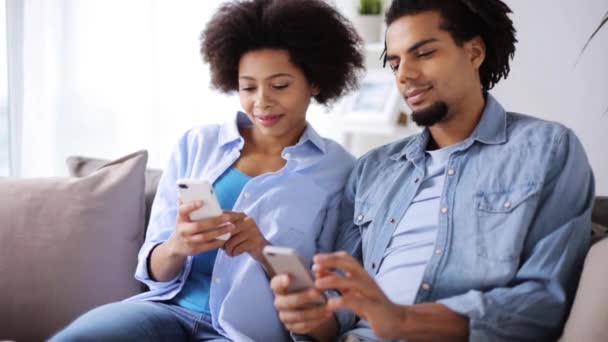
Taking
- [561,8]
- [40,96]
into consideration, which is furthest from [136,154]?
[561,8]

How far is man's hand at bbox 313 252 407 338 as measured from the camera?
1.01 m

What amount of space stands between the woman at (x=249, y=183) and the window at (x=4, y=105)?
838 millimetres

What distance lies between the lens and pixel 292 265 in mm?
1046

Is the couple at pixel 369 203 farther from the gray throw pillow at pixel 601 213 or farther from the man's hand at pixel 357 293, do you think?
the gray throw pillow at pixel 601 213

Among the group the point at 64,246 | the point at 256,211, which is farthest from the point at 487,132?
the point at 64,246

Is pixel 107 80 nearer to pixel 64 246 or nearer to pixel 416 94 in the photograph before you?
pixel 64 246

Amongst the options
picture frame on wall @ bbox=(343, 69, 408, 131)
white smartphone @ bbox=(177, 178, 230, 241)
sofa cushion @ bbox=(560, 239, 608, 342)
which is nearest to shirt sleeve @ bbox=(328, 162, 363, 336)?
white smartphone @ bbox=(177, 178, 230, 241)

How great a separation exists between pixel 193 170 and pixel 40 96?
0.95 metres

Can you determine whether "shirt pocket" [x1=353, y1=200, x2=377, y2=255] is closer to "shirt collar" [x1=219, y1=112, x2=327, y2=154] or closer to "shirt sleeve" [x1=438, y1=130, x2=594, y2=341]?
"shirt collar" [x1=219, y1=112, x2=327, y2=154]

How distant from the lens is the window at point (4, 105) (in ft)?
6.97

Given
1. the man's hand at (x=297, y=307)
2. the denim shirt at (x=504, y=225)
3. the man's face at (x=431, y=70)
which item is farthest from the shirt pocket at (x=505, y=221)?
the man's hand at (x=297, y=307)

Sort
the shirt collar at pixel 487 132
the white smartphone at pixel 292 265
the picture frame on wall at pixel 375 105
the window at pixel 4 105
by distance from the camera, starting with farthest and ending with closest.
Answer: the picture frame on wall at pixel 375 105
the window at pixel 4 105
the shirt collar at pixel 487 132
the white smartphone at pixel 292 265

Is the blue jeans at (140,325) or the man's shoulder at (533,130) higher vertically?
the man's shoulder at (533,130)

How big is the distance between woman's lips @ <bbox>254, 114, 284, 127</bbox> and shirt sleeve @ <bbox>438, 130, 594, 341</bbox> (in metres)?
0.61
